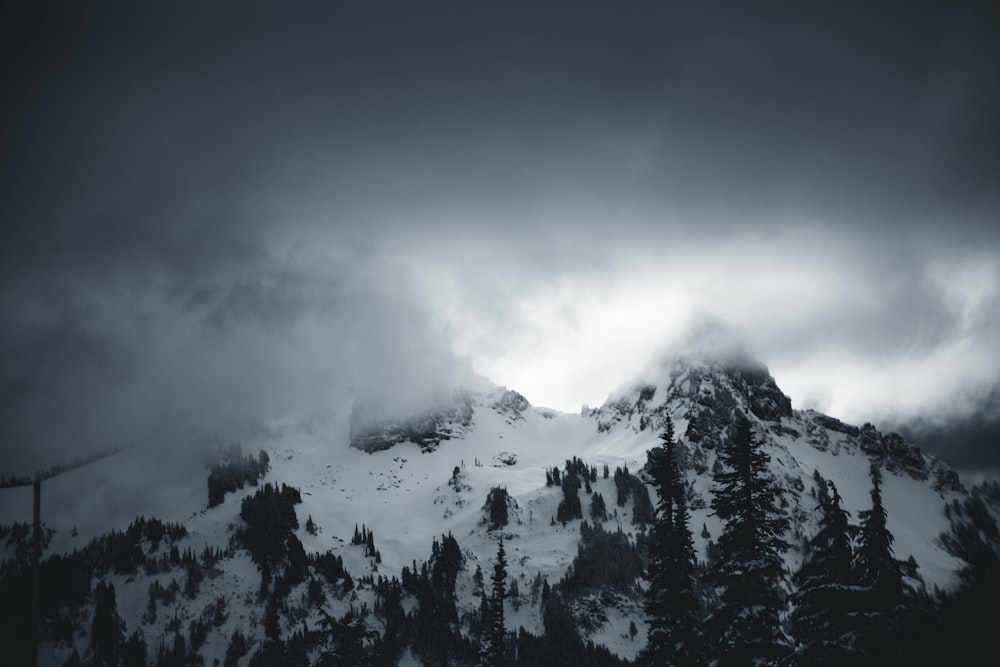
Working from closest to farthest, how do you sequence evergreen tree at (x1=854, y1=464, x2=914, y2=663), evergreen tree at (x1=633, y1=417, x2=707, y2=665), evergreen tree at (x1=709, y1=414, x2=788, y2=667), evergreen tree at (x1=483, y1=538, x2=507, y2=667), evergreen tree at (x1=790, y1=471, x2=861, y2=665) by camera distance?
evergreen tree at (x1=854, y1=464, x2=914, y2=663) → evergreen tree at (x1=790, y1=471, x2=861, y2=665) → evergreen tree at (x1=709, y1=414, x2=788, y2=667) → evergreen tree at (x1=633, y1=417, x2=707, y2=665) → evergreen tree at (x1=483, y1=538, x2=507, y2=667)

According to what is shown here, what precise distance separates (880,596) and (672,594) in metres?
9.76

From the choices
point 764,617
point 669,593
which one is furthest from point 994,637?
point 669,593

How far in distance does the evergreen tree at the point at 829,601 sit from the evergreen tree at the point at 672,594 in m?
5.05

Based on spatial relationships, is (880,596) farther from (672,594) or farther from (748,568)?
(672,594)

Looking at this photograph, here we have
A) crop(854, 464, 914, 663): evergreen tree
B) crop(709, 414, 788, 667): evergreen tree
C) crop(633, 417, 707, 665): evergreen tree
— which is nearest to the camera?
crop(854, 464, 914, 663): evergreen tree

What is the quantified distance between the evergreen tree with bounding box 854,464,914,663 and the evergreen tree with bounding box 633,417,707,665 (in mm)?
7819

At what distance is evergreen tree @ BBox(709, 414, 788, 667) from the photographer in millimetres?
29969

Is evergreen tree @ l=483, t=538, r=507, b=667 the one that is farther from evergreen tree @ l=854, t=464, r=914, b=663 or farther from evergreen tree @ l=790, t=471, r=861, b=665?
evergreen tree @ l=854, t=464, r=914, b=663

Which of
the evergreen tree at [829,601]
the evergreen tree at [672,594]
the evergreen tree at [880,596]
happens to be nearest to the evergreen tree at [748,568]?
the evergreen tree at [829,601]

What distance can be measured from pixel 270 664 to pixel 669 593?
54516 millimetres

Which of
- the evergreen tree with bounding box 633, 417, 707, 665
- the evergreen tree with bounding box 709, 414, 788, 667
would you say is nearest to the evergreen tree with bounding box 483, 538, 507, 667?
the evergreen tree with bounding box 633, 417, 707, 665

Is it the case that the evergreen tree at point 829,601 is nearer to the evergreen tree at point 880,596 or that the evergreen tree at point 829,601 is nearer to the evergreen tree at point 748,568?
the evergreen tree at point 880,596

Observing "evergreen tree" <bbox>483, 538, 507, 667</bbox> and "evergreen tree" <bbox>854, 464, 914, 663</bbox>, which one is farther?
"evergreen tree" <bbox>483, 538, 507, 667</bbox>

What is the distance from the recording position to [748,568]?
3023cm
